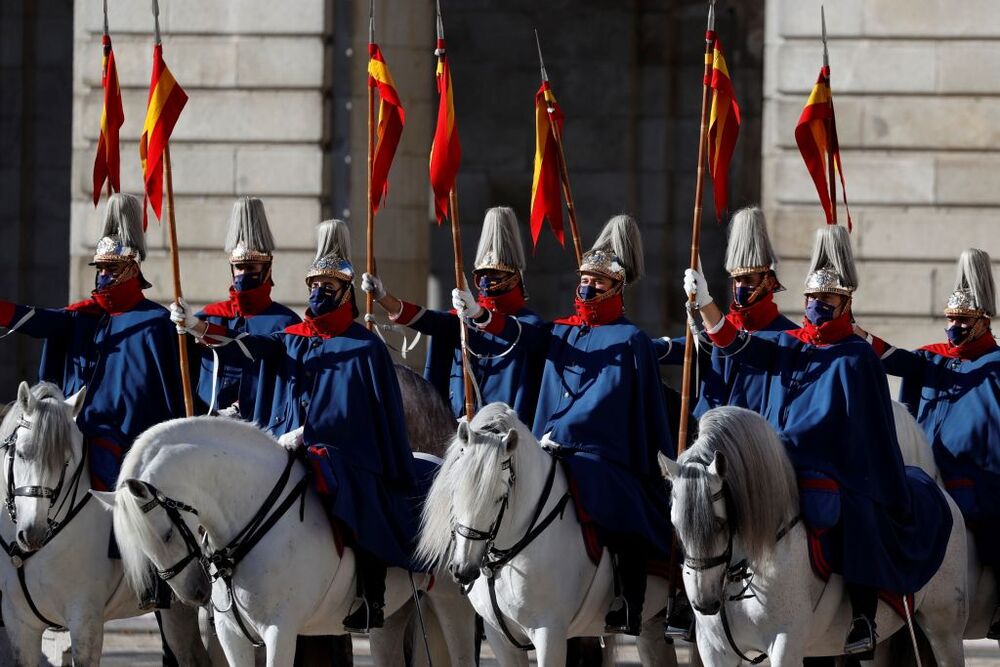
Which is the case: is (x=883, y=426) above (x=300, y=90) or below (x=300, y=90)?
below

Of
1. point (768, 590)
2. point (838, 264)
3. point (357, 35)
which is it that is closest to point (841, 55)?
point (357, 35)

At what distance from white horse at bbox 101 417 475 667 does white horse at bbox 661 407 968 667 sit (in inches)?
72.9

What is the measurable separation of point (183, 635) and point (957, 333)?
4.35 meters

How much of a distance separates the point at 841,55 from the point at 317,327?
234 inches

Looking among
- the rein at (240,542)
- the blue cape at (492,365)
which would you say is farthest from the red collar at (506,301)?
the rein at (240,542)

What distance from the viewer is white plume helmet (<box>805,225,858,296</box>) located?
399 inches

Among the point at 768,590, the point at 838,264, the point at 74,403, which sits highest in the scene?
the point at 838,264

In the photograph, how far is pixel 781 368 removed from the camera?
10.2m

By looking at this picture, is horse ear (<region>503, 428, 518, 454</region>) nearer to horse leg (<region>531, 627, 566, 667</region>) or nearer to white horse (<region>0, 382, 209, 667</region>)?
horse leg (<region>531, 627, 566, 667</region>)

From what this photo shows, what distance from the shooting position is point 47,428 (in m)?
10.3

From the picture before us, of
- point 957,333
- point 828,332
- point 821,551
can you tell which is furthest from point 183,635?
point 957,333

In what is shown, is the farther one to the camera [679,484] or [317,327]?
[317,327]

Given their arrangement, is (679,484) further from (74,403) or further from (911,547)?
(74,403)

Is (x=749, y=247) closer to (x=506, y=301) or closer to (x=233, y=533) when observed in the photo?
(x=506, y=301)
